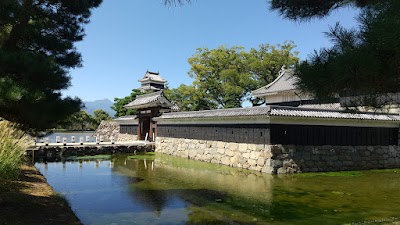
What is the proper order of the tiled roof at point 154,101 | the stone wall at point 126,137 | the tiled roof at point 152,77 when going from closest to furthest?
the tiled roof at point 154,101, the stone wall at point 126,137, the tiled roof at point 152,77

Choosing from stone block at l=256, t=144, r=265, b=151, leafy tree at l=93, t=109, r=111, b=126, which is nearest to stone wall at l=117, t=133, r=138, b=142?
leafy tree at l=93, t=109, r=111, b=126

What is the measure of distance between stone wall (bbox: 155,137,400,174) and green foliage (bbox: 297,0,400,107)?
8.65 m

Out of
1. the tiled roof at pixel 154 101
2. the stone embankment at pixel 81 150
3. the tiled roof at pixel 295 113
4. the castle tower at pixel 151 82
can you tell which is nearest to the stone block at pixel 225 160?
the tiled roof at pixel 295 113

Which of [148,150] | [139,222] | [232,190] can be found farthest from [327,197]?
[148,150]

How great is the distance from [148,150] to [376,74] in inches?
801

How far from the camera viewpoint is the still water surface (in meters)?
6.79

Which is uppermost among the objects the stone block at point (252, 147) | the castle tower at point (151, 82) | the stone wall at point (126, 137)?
the castle tower at point (151, 82)

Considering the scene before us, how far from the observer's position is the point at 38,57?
5559mm

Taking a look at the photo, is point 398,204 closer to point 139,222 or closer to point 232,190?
point 232,190

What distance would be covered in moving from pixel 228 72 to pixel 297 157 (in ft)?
53.6

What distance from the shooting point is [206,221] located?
6.55 m

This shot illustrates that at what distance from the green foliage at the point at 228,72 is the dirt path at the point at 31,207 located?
2202 centimetres

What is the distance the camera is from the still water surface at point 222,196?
6789 millimetres

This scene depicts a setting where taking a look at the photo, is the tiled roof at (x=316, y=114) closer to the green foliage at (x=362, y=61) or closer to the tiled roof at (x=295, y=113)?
the tiled roof at (x=295, y=113)
